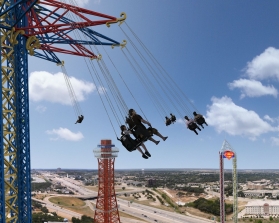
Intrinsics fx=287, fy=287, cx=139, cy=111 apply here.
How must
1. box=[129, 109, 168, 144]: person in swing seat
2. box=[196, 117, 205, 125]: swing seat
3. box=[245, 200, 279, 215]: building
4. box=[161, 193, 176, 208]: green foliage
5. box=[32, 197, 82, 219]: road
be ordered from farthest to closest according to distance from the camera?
box=[161, 193, 176, 208]: green foliage, box=[245, 200, 279, 215]: building, box=[32, 197, 82, 219]: road, box=[196, 117, 205, 125]: swing seat, box=[129, 109, 168, 144]: person in swing seat

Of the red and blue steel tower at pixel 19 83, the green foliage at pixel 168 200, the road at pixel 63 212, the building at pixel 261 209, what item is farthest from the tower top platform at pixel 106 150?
the green foliage at pixel 168 200

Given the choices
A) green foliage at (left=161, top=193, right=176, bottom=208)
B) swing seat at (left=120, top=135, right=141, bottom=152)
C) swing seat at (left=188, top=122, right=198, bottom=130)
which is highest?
swing seat at (left=188, top=122, right=198, bottom=130)

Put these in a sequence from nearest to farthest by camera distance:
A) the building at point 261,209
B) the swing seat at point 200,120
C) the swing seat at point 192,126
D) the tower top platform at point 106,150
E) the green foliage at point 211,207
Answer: the swing seat at point 200,120 < the swing seat at point 192,126 < the tower top platform at point 106,150 < the green foliage at point 211,207 < the building at point 261,209

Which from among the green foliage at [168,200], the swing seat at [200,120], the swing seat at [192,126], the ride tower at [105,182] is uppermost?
the swing seat at [200,120]

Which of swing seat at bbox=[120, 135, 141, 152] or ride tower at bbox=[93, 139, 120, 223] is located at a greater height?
swing seat at bbox=[120, 135, 141, 152]

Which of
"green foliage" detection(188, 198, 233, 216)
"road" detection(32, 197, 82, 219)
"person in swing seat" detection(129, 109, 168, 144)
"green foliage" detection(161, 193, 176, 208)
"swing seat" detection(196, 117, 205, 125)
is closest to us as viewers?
"person in swing seat" detection(129, 109, 168, 144)

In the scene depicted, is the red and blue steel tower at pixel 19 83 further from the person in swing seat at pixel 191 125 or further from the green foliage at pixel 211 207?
the green foliage at pixel 211 207

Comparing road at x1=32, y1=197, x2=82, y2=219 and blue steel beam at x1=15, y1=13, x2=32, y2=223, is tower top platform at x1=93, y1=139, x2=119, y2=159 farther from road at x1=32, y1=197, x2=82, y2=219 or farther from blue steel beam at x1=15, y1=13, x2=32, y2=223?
road at x1=32, y1=197, x2=82, y2=219

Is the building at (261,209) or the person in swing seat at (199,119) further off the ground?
the person in swing seat at (199,119)

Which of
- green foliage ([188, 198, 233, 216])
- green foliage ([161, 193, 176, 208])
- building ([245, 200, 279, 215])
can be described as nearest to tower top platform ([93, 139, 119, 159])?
green foliage ([188, 198, 233, 216])
